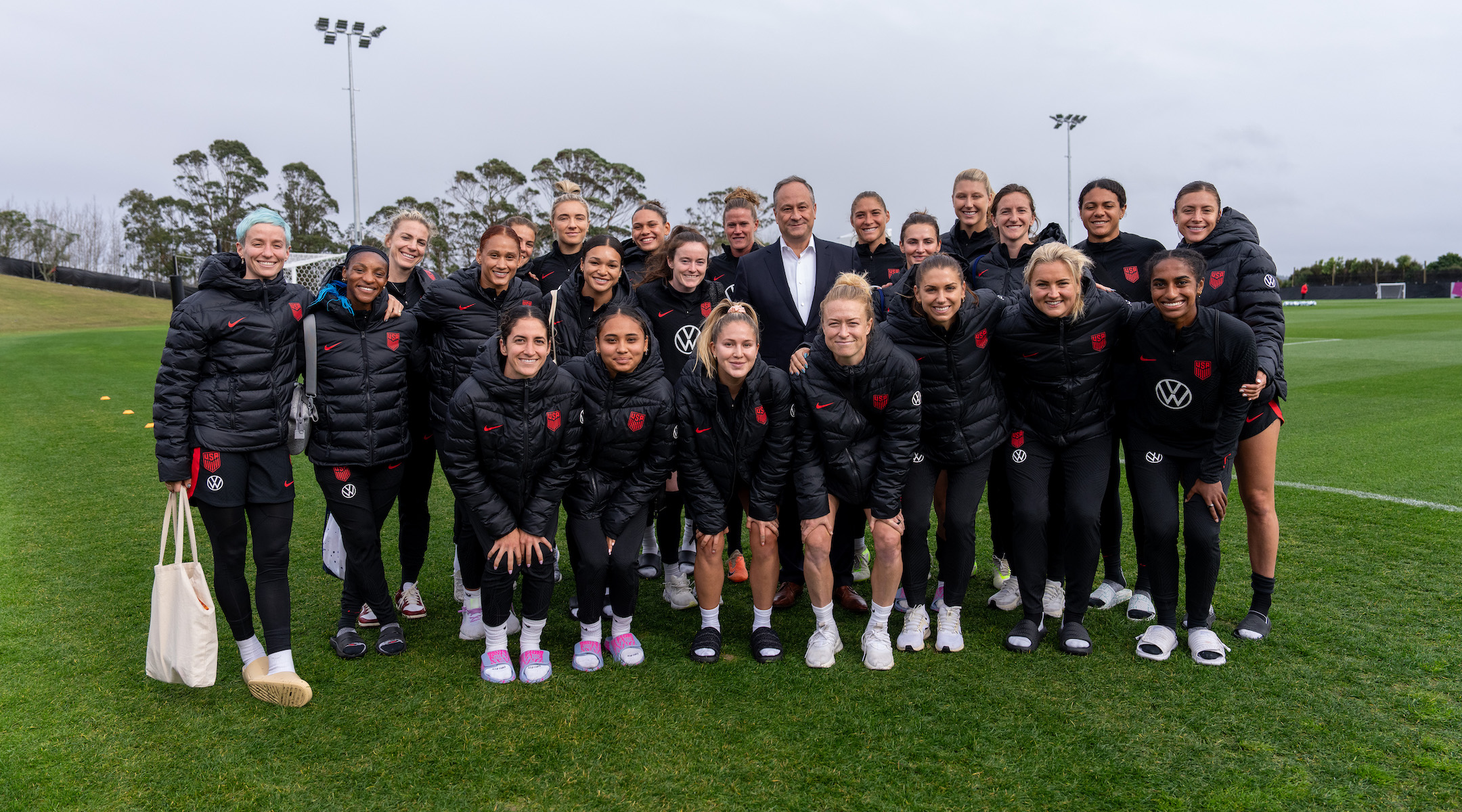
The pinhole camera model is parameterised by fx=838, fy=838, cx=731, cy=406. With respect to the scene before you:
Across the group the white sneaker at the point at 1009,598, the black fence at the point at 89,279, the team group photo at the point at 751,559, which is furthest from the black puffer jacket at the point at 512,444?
the black fence at the point at 89,279

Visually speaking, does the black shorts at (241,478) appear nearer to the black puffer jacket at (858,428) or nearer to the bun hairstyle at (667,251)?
the bun hairstyle at (667,251)

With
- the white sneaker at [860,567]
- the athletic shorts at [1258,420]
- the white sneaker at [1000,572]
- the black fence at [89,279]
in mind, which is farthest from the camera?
the black fence at [89,279]

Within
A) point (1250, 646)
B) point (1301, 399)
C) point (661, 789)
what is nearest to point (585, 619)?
point (661, 789)

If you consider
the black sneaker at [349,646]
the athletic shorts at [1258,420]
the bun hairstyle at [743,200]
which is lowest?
the black sneaker at [349,646]

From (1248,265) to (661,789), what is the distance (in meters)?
3.34

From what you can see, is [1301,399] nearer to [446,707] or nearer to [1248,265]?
[1248,265]

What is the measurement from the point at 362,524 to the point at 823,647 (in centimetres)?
210

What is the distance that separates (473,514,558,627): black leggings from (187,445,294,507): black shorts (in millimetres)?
761

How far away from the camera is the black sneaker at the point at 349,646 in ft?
12.1

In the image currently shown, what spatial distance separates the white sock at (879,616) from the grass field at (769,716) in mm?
173

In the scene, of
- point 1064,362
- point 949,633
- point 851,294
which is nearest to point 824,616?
point 949,633

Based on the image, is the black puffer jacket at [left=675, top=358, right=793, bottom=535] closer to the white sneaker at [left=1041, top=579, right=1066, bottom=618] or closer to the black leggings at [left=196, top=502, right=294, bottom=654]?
the white sneaker at [left=1041, top=579, right=1066, bottom=618]

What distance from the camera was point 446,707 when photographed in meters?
3.25

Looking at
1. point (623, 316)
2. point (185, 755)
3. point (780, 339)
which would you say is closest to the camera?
point (185, 755)
